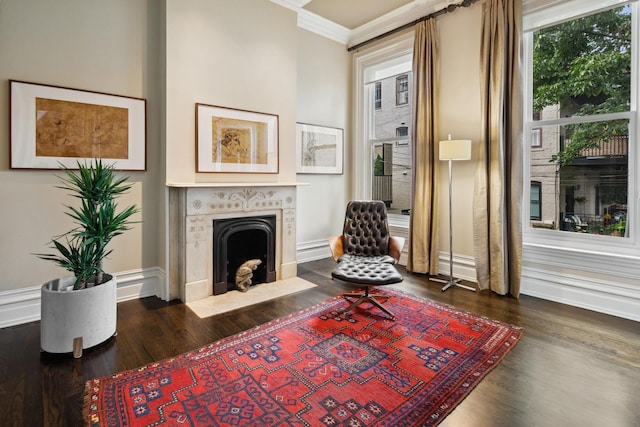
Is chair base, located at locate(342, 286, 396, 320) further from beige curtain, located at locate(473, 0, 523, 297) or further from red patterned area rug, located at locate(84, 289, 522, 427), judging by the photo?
beige curtain, located at locate(473, 0, 523, 297)

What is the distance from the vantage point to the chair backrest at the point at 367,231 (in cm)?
361

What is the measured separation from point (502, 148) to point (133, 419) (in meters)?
3.81

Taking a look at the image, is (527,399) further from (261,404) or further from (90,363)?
(90,363)

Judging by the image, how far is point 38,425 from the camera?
5.30 ft

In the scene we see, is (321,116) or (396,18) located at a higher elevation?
(396,18)

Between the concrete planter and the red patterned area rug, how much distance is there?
0.49m

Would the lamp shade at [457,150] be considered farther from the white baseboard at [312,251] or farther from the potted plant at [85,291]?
the potted plant at [85,291]

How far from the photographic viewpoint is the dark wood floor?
1717mm

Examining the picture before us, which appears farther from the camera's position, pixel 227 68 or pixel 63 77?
pixel 227 68

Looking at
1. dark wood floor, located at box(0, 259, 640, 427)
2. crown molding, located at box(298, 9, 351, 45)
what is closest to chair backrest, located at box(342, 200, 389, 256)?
dark wood floor, located at box(0, 259, 640, 427)

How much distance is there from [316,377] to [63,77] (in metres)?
3.24

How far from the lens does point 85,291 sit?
2295 millimetres

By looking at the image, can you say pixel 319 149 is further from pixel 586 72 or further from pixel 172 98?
pixel 586 72

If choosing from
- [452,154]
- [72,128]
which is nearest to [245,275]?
[72,128]
